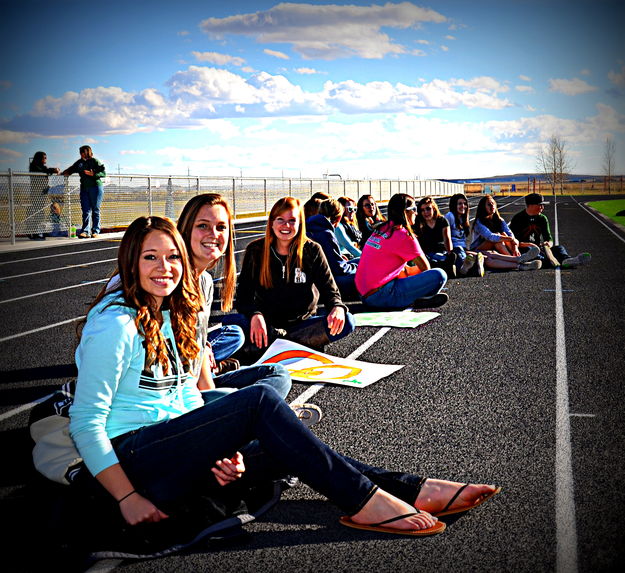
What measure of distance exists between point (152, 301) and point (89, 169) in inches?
720

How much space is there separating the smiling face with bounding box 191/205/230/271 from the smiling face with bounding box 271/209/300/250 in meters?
1.71

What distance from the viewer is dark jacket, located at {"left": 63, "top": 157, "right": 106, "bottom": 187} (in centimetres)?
2033

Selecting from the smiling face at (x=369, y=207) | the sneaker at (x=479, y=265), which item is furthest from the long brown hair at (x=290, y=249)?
the sneaker at (x=479, y=265)

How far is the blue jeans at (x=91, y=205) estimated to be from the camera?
20.7m

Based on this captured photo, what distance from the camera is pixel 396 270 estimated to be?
9.21 m

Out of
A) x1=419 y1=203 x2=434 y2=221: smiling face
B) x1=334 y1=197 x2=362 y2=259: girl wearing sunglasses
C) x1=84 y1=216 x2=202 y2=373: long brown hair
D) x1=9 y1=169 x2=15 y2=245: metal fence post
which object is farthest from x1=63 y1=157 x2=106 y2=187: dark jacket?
x1=84 y1=216 x2=202 y2=373: long brown hair

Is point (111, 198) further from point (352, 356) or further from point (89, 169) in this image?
point (352, 356)

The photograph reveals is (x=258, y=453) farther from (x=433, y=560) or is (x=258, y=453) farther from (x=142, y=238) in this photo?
(x=142, y=238)

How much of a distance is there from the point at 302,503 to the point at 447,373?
283cm

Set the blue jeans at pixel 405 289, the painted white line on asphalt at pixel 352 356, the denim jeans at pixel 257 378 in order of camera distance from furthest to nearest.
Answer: the blue jeans at pixel 405 289, the painted white line on asphalt at pixel 352 356, the denim jeans at pixel 257 378

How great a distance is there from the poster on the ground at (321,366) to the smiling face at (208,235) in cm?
166

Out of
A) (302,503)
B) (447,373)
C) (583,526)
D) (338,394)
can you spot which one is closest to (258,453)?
(302,503)

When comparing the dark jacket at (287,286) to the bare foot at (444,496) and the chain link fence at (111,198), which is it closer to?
the bare foot at (444,496)

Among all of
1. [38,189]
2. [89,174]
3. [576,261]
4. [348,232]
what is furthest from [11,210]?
[576,261]
